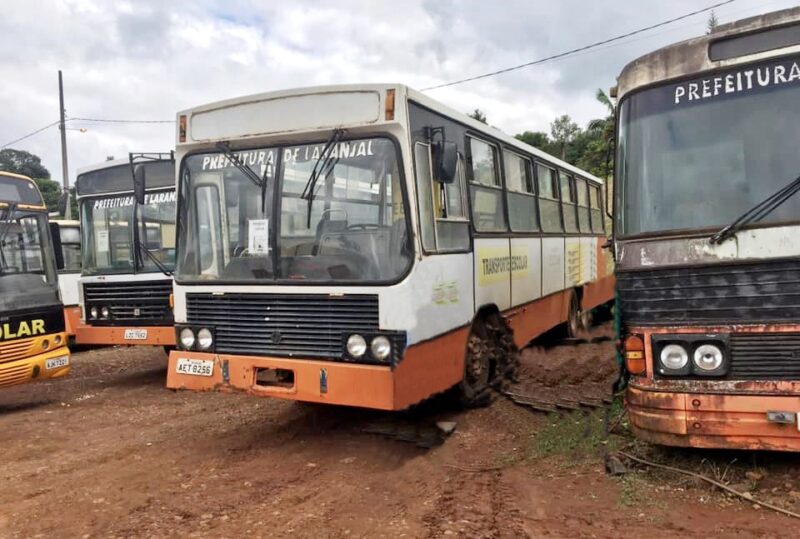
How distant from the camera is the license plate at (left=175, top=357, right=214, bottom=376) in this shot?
5484 millimetres

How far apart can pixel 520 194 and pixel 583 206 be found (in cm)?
375

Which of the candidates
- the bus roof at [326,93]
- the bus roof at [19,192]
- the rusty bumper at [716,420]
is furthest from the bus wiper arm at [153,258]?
the rusty bumper at [716,420]

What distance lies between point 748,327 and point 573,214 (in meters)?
6.94

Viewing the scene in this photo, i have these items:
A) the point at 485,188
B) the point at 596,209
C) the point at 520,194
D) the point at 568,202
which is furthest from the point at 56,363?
the point at 596,209

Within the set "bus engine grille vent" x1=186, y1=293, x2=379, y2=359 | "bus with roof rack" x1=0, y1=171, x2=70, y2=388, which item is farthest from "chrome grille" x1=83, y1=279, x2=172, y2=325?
"bus engine grille vent" x1=186, y1=293, x2=379, y2=359

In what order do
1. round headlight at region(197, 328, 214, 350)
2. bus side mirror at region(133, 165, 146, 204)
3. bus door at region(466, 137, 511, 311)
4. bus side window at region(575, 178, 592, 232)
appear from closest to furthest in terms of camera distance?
round headlight at region(197, 328, 214, 350) < bus side mirror at region(133, 165, 146, 204) < bus door at region(466, 137, 511, 311) < bus side window at region(575, 178, 592, 232)

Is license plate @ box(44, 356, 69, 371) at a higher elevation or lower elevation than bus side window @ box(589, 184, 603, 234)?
lower

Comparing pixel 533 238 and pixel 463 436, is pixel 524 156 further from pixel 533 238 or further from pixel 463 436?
pixel 463 436

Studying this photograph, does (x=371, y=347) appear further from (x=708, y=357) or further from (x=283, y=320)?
(x=708, y=357)

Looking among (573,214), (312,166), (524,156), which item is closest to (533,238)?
(524,156)

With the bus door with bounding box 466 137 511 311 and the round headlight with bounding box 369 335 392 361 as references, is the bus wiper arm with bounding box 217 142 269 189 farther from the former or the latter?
the bus door with bounding box 466 137 511 311

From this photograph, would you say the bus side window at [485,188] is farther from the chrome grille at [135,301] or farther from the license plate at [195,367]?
the chrome grille at [135,301]

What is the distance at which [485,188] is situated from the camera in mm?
6945

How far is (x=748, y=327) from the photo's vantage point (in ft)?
13.0
